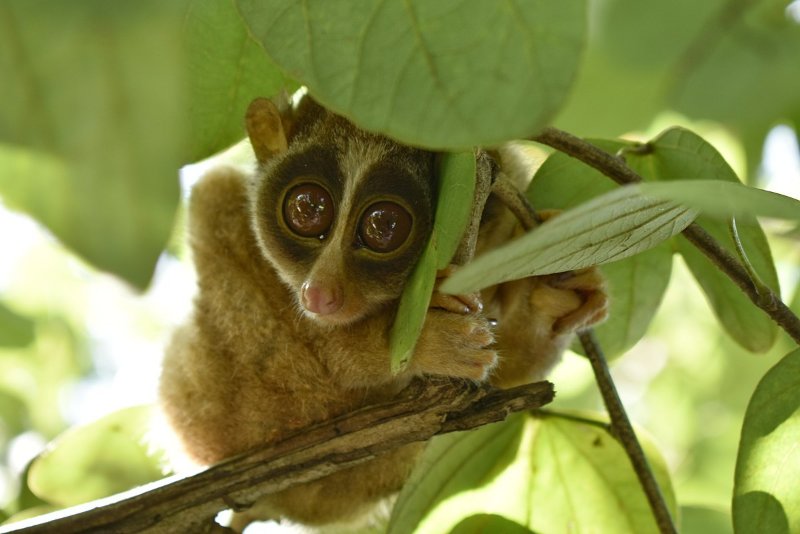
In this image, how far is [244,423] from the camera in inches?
109

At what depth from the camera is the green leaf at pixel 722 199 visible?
119 cm

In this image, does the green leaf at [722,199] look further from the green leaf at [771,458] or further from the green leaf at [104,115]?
the green leaf at [771,458]

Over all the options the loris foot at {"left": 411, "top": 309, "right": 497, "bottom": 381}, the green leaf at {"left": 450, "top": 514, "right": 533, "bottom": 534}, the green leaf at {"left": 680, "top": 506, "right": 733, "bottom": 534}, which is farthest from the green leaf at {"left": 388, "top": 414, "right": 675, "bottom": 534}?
the green leaf at {"left": 680, "top": 506, "right": 733, "bottom": 534}

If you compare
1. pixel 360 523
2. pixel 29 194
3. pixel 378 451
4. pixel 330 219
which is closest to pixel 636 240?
pixel 378 451

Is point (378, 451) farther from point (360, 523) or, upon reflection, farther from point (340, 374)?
point (360, 523)

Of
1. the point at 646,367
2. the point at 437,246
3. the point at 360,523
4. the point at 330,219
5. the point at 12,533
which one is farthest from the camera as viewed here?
the point at 646,367

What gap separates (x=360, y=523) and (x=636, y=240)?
182cm

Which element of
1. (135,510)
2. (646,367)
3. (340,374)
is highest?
(646,367)

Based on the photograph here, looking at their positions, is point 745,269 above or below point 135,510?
below

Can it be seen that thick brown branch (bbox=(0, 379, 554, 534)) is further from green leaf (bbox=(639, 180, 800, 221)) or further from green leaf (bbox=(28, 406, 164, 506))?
green leaf (bbox=(639, 180, 800, 221))

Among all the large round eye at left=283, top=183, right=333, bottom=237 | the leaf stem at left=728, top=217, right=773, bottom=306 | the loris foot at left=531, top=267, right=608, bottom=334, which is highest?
the large round eye at left=283, top=183, right=333, bottom=237

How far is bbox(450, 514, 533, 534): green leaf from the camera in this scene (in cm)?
228

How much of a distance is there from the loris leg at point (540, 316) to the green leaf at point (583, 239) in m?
0.99

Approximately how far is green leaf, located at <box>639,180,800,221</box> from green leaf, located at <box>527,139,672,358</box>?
92 centimetres
